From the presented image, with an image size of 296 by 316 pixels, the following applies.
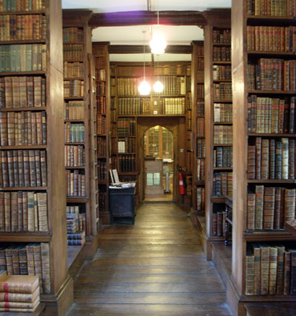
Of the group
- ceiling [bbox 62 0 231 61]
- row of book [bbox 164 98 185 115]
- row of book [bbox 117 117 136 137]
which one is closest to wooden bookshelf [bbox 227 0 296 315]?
ceiling [bbox 62 0 231 61]

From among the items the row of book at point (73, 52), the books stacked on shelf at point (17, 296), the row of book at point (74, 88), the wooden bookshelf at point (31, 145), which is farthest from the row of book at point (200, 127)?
the books stacked on shelf at point (17, 296)

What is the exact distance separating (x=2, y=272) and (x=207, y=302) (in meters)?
2.04

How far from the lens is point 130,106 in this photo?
327 inches

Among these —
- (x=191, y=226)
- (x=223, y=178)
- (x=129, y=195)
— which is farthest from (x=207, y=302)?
(x=129, y=195)

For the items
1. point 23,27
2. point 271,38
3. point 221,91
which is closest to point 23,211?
point 23,27

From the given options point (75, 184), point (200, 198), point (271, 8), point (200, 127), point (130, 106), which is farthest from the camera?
point (130, 106)

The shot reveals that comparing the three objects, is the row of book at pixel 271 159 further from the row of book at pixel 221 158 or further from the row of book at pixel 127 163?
the row of book at pixel 127 163

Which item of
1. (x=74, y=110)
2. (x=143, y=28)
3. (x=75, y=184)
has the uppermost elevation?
(x=143, y=28)

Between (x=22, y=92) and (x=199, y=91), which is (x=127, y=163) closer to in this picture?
(x=199, y=91)

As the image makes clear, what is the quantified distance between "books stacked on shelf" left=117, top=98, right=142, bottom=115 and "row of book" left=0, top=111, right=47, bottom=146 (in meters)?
5.52

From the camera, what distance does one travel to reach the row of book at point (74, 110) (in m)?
4.83

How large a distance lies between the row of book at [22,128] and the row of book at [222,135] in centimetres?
275

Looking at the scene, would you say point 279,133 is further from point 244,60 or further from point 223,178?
point 223,178

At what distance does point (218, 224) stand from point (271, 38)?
272 cm
